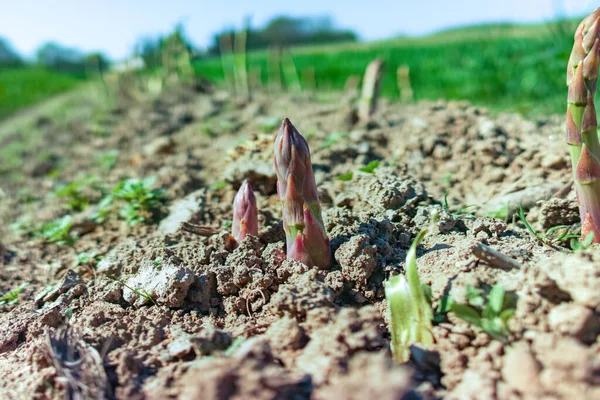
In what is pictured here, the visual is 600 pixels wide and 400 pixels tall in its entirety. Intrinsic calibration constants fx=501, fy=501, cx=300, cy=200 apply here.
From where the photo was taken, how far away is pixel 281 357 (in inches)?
71.3

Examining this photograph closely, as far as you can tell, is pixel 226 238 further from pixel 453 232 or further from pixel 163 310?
pixel 453 232

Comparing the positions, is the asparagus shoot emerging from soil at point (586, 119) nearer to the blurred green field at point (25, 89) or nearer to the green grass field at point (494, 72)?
the green grass field at point (494, 72)

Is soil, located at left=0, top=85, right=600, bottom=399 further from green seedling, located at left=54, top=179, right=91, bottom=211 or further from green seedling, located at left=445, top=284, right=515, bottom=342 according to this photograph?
green seedling, located at left=54, top=179, right=91, bottom=211

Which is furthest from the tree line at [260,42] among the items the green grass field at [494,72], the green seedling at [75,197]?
the green seedling at [75,197]

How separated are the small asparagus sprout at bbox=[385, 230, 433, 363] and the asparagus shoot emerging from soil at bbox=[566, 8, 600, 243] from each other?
97 centimetres

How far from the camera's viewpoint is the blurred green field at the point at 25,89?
1840cm

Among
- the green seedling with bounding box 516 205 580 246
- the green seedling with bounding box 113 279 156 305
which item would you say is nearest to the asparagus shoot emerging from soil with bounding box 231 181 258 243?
the green seedling with bounding box 113 279 156 305

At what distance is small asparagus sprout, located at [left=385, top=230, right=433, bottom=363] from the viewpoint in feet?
6.01

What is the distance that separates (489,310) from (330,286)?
27.1 inches

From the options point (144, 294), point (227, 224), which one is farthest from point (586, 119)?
point (144, 294)

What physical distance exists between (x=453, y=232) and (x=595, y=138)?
74cm

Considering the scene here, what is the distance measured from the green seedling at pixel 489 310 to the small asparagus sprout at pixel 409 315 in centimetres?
11

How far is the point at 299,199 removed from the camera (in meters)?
2.16

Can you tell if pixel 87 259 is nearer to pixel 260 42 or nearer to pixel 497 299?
pixel 497 299
